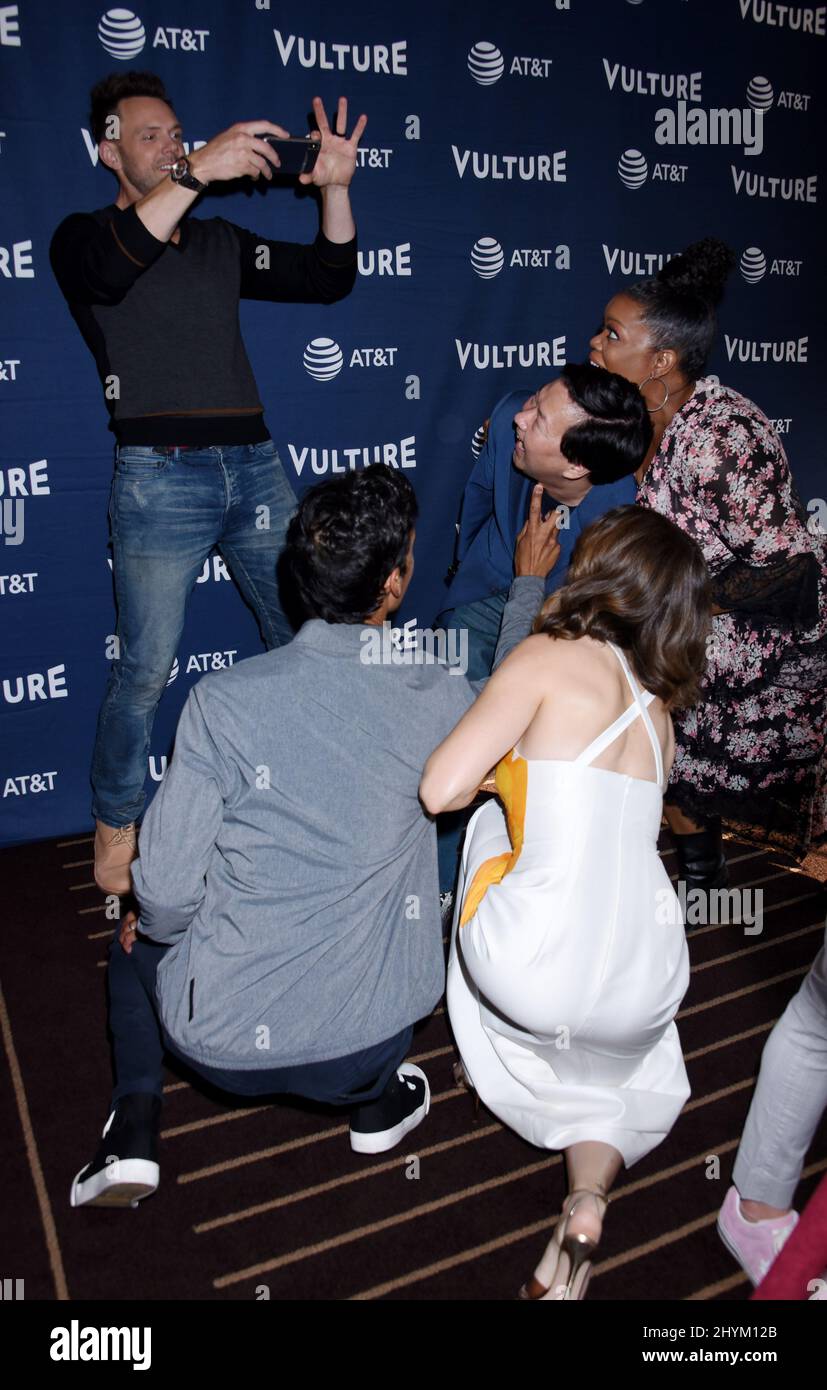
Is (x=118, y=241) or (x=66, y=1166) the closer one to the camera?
(x=66, y=1166)

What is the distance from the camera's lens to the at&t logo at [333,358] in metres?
3.31

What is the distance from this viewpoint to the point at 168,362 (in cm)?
276

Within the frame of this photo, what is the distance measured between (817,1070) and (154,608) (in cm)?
202

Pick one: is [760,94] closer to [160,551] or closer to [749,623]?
[749,623]

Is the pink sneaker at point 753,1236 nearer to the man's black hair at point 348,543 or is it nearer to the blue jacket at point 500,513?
the man's black hair at point 348,543

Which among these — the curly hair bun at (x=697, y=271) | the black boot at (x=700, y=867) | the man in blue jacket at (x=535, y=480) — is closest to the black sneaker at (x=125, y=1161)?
the man in blue jacket at (x=535, y=480)

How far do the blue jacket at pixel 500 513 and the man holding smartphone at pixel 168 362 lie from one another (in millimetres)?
558

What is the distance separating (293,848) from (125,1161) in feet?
2.48

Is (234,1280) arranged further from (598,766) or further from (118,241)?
(118,241)

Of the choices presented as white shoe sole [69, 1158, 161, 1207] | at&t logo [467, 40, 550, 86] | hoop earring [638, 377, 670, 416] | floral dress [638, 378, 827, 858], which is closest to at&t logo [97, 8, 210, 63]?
at&t logo [467, 40, 550, 86]

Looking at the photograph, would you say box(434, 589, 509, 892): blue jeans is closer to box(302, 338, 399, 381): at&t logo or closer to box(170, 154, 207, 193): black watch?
box(302, 338, 399, 381): at&t logo

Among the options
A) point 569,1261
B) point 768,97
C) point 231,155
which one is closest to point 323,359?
point 231,155

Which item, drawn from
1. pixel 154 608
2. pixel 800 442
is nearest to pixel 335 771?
pixel 154 608

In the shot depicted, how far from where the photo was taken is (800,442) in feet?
14.8
